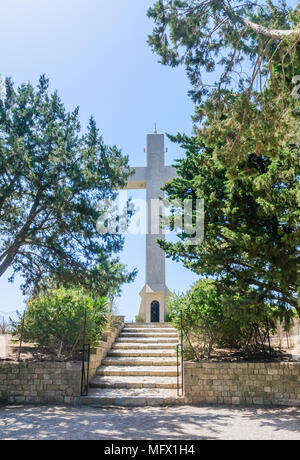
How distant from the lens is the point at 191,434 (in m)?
5.34

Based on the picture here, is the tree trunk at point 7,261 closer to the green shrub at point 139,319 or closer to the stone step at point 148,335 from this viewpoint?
the stone step at point 148,335

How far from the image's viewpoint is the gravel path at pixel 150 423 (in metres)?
5.27

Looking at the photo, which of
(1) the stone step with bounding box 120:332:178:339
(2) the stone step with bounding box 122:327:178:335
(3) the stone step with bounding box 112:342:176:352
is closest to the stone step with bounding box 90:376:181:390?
(3) the stone step with bounding box 112:342:176:352

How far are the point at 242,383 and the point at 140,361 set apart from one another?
2.98 meters

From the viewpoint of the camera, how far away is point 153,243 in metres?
15.5

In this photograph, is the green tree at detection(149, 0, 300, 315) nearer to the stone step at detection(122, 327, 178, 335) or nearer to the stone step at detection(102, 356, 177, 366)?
the stone step at detection(102, 356, 177, 366)

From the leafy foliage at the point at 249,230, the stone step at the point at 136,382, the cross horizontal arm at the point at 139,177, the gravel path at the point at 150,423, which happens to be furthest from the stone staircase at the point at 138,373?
the cross horizontal arm at the point at 139,177

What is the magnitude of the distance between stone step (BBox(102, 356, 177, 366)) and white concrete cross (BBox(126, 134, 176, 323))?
16.3 feet

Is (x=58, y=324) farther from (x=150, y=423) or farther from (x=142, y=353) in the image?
(x=150, y=423)

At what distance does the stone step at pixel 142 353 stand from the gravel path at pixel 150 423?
2.64 meters

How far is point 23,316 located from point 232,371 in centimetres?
519

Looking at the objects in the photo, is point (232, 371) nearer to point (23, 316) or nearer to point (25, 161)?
point (23, 316)

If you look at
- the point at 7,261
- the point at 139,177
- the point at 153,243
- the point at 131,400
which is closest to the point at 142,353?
the point at 131,400

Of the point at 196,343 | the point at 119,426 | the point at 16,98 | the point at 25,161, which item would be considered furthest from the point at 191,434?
the point at 16,98
